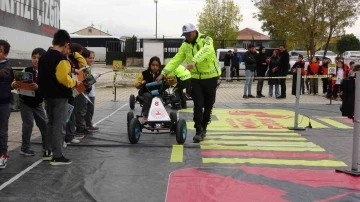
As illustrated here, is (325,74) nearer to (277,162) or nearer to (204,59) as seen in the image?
(204,59)

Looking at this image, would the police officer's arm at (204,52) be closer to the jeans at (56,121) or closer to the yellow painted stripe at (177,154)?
the yellow painted stripe at (177,154)

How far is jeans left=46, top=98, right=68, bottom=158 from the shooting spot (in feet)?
20.0

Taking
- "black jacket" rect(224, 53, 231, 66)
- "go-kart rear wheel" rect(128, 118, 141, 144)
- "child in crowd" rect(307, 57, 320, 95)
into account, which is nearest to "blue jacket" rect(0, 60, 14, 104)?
"go-kart rear wheel" rect(128, 118, 141, 144)

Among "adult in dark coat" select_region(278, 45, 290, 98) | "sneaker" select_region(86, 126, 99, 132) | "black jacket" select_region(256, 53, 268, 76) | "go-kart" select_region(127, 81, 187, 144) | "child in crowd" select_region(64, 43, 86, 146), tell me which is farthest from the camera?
"black jacket" select_region(256, 53, 268, 76)

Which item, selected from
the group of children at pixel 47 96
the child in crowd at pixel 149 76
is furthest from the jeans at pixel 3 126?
the child in crowd at pixel 149 76

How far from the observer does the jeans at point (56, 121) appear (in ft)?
20.0

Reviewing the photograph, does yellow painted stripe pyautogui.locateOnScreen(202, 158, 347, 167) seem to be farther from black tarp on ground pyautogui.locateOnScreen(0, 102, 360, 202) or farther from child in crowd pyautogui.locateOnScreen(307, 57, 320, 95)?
child in crowd pyautogui.locateOnScreen(307, 57, 320, 95)

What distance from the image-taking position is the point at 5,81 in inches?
235

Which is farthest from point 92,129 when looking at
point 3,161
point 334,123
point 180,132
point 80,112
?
point 334,123

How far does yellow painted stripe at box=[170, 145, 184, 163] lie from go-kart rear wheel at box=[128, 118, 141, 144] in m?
0.68

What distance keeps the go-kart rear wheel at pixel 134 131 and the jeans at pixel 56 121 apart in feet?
4.60

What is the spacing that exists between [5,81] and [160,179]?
2.38m

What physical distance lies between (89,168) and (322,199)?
9.52ft

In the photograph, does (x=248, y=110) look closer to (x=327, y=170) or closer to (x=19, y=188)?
(x=327, y=170)
